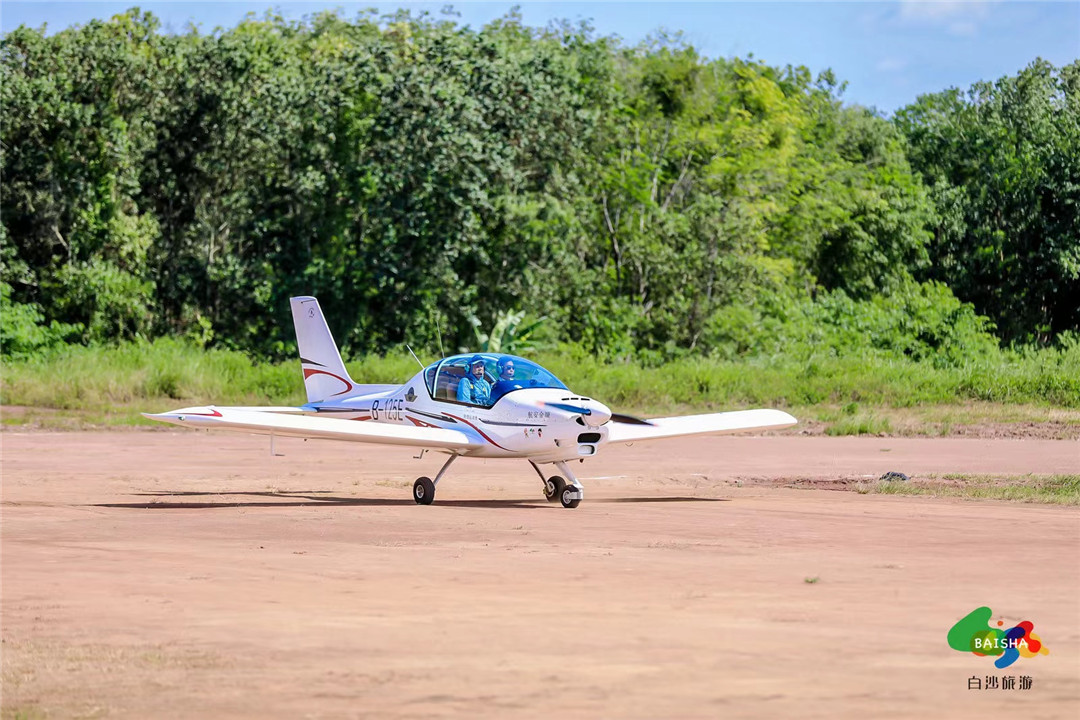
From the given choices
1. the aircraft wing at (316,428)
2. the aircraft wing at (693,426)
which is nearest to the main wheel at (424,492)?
the aircraft wing at (316,428)

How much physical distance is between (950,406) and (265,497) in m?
20.2

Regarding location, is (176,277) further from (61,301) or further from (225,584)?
(225,584)

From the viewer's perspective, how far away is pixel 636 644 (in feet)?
26.8

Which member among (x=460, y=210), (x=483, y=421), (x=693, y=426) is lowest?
(x=693, y=426)

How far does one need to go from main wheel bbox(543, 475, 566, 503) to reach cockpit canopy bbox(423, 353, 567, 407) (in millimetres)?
1163

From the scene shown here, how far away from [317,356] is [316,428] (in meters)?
3.78

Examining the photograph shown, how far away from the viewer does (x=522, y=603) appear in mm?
9500

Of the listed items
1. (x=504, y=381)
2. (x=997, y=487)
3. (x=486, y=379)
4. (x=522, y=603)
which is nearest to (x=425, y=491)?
(x=486, y=379)

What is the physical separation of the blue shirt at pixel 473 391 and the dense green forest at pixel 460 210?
20927 mm

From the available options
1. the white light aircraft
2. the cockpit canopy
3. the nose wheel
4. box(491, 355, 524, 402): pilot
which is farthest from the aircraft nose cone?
the nose wheel

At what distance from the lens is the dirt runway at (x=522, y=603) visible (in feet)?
23.3

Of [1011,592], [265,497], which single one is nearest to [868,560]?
[1011,592]

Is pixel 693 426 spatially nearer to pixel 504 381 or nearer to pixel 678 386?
pixel 504 381

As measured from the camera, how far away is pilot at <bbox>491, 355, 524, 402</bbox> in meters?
16.6
